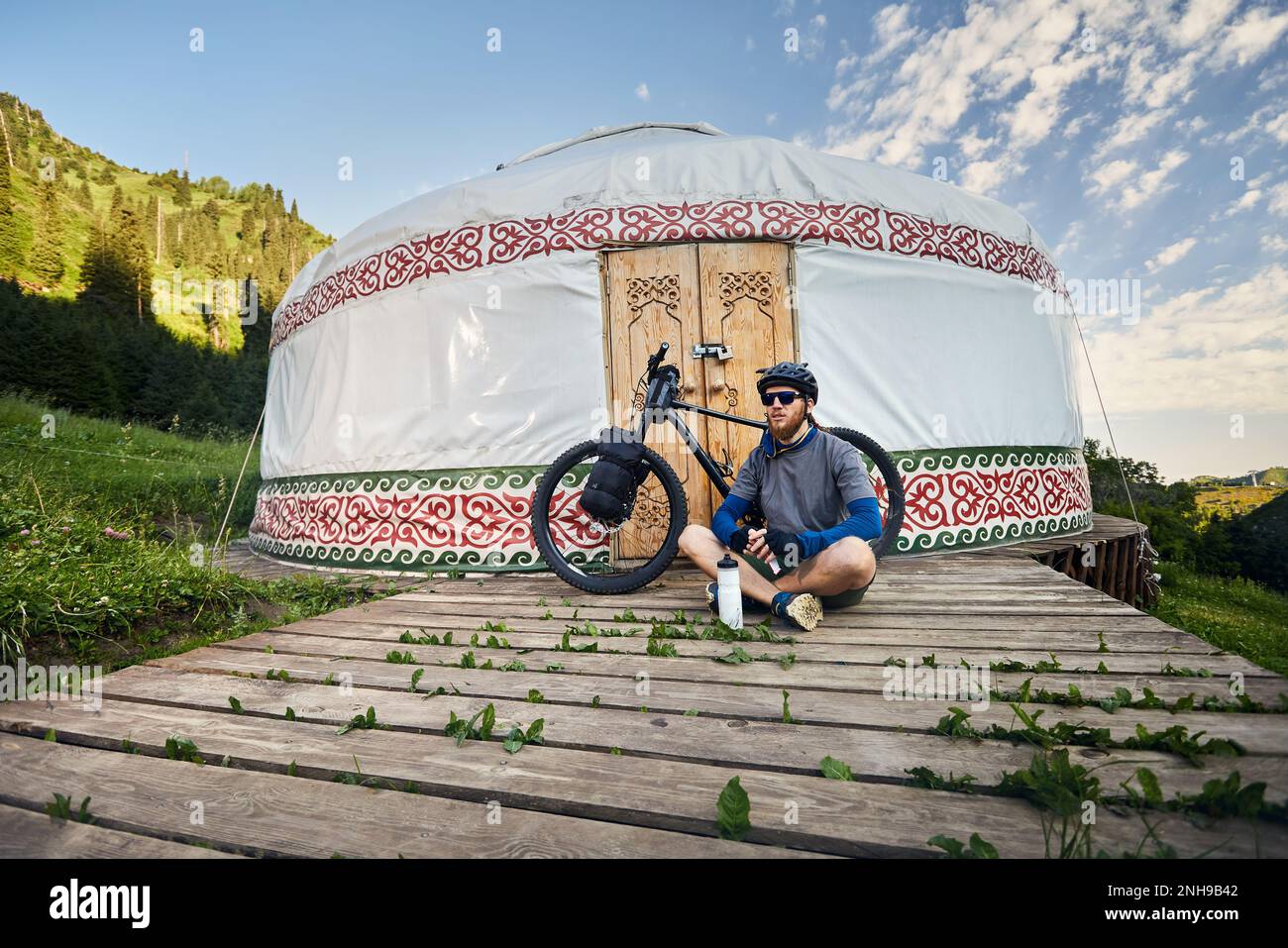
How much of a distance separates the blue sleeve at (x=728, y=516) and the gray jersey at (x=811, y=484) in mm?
97

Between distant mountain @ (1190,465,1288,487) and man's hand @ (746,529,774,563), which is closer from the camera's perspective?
man's hand @ (746,529,774,563)

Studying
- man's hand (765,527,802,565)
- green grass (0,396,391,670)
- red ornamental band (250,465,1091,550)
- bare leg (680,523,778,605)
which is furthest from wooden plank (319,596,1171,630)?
red ornamental band (250,465,1091,550)

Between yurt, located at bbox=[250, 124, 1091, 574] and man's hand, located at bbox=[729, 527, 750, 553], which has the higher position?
yurt, located at bbox=[250, 124, 1091, 574]

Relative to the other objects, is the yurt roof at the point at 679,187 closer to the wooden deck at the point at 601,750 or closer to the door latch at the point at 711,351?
the door latch at the point at 711,351

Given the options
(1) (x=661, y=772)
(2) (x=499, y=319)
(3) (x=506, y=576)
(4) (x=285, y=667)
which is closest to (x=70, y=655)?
(4) (x=285, y=667)

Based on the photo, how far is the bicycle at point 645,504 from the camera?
2959mm

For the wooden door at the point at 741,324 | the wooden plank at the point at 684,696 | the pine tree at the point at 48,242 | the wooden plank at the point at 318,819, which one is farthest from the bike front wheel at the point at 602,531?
the pine tree at the point at 48,242

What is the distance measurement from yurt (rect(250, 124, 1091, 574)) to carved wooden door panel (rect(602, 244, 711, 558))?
1 centimetres

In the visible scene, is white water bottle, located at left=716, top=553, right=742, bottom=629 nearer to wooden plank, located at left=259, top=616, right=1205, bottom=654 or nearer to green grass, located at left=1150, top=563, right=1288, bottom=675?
wooden plank, located at left=259, top=616, right=1205, bottom=654

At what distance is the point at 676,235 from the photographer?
3742mm

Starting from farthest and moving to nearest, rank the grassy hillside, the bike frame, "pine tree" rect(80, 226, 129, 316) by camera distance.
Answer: "pine tree" rect(80, 226, 129, 316) < the grassy hillside < the bike frame

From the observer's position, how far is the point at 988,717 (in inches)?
50.7

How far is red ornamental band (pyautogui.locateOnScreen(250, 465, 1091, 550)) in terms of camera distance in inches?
146
